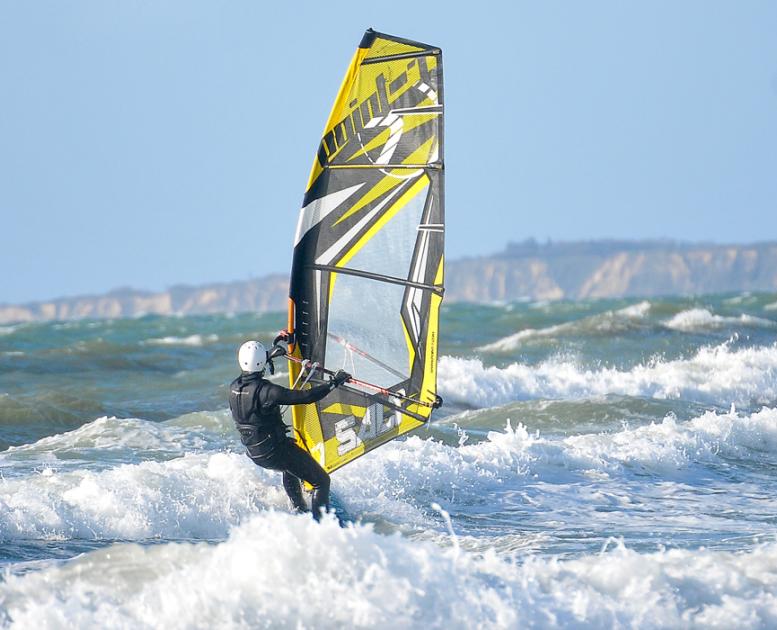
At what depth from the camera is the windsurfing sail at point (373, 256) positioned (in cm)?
725

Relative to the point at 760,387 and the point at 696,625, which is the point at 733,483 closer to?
the point at 696,625

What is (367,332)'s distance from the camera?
7586mm

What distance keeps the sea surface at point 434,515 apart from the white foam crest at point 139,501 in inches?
0.7

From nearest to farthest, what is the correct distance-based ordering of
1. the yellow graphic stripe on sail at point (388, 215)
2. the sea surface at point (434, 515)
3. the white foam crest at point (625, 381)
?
the sea surface at point (434, 515) → the yellow graphic stripe on sail at point (388, 215) → the white foam crest at point (625, 381)

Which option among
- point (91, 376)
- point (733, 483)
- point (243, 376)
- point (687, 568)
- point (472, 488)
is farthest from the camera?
point (91, 376)

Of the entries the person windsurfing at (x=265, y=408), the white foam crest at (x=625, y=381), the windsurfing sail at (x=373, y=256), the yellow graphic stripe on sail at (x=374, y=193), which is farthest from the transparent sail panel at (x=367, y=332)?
the white foam crest at (x=625, y=381)

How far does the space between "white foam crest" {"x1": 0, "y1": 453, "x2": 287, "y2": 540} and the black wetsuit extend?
2.98 feet

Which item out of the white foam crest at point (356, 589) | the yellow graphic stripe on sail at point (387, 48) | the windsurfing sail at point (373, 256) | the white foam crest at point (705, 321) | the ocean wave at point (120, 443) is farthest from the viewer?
the white foam crest at point (705, 321)

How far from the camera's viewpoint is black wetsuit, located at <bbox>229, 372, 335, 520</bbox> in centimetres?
675

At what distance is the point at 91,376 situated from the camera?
20.5 metres

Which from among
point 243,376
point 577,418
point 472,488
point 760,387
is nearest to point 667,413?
point 577,418

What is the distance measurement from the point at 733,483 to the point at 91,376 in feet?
43.2

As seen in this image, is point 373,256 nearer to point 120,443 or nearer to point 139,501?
point 139,501

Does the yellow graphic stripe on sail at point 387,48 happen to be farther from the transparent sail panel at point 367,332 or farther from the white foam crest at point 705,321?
the white foam crest at point 705,321
